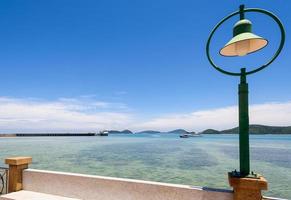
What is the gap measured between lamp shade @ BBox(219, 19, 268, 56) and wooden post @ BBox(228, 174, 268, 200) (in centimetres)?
200

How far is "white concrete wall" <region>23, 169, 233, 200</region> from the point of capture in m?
3.74

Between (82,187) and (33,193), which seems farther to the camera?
(33,193)

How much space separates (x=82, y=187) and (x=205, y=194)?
8.72ft

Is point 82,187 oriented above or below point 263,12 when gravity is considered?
below

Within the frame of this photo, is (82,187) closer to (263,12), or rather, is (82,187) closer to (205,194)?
(205,194)

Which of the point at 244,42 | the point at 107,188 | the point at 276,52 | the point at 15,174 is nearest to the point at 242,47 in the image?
the point at 244,42

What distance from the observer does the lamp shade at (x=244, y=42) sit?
10.5 ft

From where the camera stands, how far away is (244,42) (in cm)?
353

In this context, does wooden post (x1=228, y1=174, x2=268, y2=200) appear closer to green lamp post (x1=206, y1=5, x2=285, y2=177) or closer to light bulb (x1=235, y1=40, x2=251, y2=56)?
green lamp post (x1=206, y1=5, x2=285, y2=177)

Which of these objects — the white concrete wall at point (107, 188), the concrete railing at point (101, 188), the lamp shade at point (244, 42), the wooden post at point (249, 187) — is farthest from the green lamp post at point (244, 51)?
the white concrete wall at point (107, 188)

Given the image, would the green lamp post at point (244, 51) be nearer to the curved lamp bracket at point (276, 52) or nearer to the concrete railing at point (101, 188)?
the curved lamp bracket at point (276, 52)

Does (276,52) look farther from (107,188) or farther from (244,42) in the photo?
(107,188)

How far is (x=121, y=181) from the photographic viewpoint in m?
4.36

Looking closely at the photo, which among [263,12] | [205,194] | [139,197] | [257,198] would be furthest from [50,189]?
[263,12]
